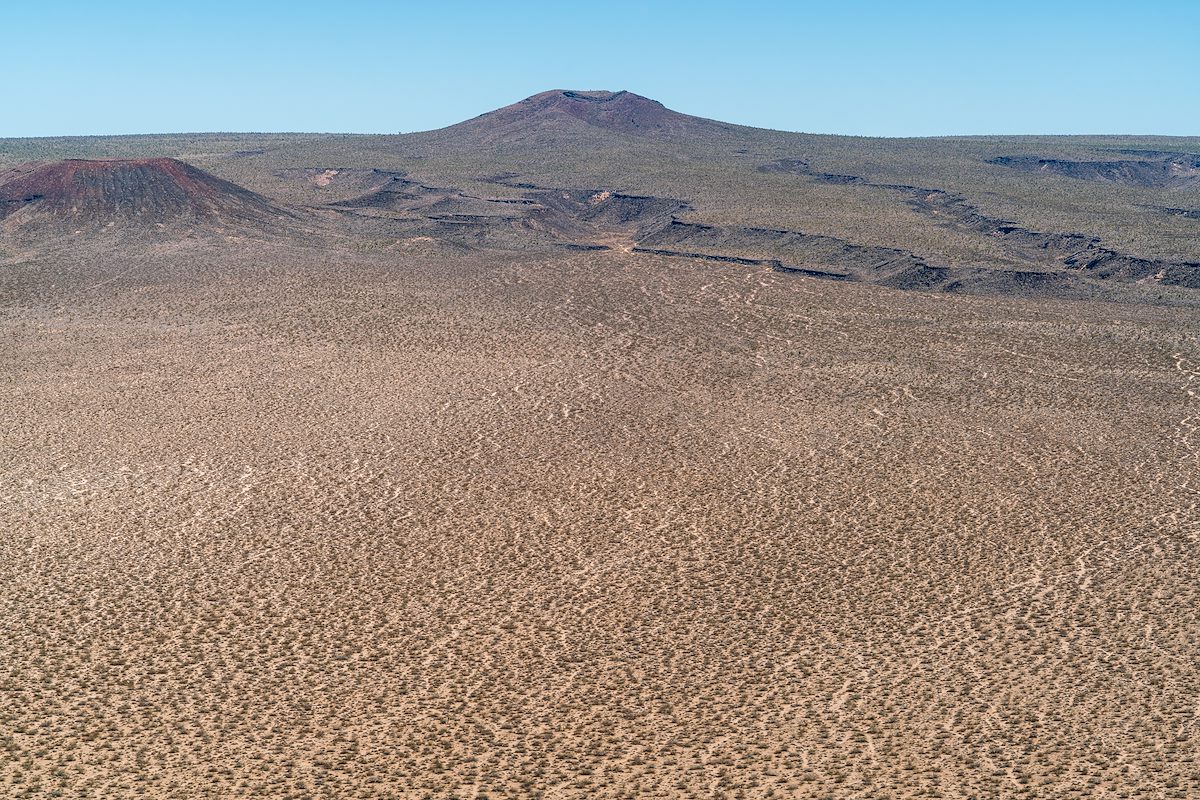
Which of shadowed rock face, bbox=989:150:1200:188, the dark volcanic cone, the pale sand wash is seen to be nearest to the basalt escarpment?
the pale sand wash

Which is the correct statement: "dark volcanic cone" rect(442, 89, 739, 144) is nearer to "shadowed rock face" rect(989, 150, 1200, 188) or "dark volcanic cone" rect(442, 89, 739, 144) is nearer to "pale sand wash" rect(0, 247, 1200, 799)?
"shadowed rock face" rect(989, 150, 1200, 188)

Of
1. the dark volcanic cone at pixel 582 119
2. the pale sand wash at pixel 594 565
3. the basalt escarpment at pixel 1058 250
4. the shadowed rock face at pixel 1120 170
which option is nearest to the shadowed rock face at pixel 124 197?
the pale sand wash at pixel 594 565

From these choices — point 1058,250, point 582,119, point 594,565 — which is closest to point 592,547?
point 594,565

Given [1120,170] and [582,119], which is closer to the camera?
[1120,170]

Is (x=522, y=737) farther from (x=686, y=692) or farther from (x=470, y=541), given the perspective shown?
(x=470, y=541)

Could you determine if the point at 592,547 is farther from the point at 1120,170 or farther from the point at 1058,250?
the point at 1120,170

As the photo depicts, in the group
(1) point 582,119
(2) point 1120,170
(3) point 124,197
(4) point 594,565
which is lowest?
(4) point 594,565
